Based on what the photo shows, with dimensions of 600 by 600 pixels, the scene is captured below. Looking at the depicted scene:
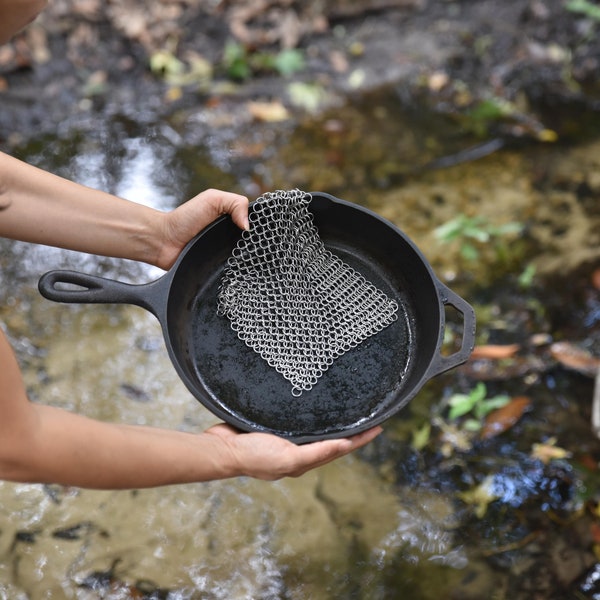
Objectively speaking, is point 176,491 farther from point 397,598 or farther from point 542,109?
point 542,109

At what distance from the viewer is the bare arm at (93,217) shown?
1.71 metres

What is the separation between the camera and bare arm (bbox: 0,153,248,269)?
5.61ft

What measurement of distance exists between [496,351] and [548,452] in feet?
1.34

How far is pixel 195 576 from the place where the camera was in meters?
1.94

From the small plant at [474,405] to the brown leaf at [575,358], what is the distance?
0.26 meters

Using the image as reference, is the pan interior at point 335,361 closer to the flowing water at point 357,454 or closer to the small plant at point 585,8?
the flowing water at point 357,454

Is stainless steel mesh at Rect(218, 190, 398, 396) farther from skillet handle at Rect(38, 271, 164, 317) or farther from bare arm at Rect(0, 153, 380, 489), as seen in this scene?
skillet handle at Rect(38, 271, 164, 317)

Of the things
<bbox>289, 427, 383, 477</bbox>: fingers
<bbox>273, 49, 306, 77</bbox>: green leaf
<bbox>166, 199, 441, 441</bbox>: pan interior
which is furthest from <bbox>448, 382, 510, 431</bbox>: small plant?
<bbox>273, 49, 306, 77</bbox>: green leaf

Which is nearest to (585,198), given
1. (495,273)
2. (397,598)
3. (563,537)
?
(495,273)

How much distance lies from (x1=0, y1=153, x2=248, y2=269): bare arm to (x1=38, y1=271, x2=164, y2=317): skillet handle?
20 centimetres

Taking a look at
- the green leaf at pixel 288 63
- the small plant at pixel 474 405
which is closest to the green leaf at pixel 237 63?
the green leaf at pixel 288 63

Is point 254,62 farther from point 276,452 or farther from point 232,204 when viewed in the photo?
point 276,452

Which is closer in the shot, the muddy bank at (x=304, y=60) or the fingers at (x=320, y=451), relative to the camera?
the fingers at (x=320, y=451)

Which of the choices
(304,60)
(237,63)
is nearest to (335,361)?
(237,63)
